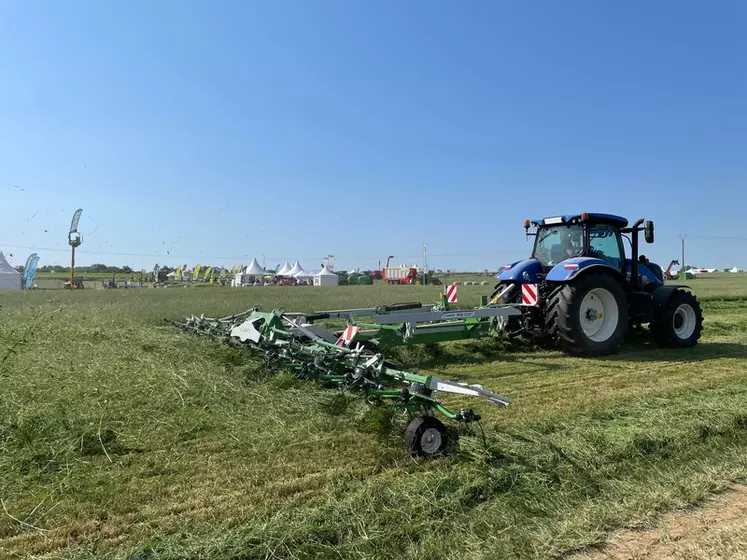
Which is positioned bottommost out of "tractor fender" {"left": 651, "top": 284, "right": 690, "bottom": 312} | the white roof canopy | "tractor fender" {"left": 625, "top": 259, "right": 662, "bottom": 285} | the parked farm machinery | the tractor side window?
the parked farm machinery

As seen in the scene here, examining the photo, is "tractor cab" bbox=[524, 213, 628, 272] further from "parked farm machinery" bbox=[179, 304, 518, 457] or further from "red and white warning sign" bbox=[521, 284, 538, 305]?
"parked farm machinery" bbox=[179, 304, 518, 457]

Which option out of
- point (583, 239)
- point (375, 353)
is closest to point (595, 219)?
point (583, 239)

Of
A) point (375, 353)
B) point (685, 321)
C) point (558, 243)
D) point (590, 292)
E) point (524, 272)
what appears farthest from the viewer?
point (685, 321)

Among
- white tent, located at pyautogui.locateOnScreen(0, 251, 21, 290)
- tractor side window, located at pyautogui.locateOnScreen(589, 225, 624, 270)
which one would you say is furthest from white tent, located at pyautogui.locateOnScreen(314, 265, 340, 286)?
tractor side window, located at pyautogui.locateOnScreen(589, 225, 624, 270)

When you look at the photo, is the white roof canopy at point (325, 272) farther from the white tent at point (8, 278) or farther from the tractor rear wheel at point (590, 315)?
A: the tractor rear wheel at point (590, 315)

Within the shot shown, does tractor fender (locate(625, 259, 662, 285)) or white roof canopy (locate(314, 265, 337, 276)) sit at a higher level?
white roof canopy (locate(314, 265, 337, 276))

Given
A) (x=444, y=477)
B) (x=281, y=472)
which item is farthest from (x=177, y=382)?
(x=444, y=477)

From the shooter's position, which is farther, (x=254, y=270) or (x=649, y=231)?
(x=254, y=270)

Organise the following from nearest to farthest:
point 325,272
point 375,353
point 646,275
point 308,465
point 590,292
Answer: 1. point 308,465
2. point 375,353
3. point 590,292
4. point 646,275
5. point 325,272

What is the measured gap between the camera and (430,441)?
3.50 m

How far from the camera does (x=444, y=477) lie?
312 centimetres

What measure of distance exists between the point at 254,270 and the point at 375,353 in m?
53.4

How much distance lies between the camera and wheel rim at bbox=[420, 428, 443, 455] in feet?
11.3

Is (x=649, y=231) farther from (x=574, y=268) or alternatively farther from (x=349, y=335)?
(x=349, y=335)
